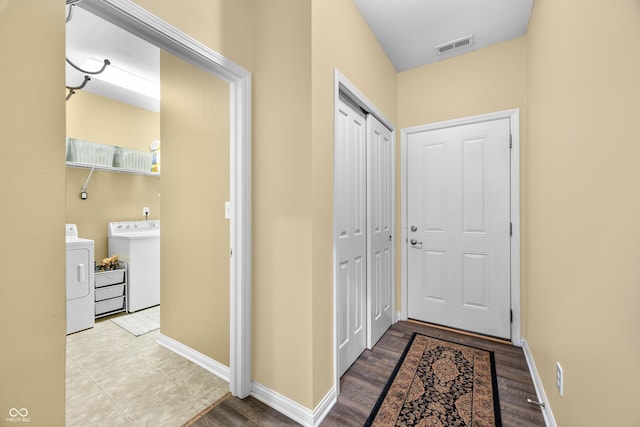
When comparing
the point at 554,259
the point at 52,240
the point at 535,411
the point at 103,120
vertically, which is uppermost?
the point at 103,120

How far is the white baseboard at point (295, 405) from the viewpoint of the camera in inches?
58.4

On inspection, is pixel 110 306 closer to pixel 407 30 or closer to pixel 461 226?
pixel 461 226

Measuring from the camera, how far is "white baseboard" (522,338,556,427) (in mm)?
1457

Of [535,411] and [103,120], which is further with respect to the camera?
[103,120]

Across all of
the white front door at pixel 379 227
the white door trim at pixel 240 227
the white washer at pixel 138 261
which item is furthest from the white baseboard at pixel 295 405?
the white washer at pixel 138 261

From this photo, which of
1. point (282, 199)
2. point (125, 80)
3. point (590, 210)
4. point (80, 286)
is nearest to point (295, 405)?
point (282, 199)

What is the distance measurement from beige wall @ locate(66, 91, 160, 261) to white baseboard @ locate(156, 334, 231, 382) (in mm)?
1851

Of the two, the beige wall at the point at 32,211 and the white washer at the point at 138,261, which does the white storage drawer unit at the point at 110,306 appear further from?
the beige wall at the point at 32,211

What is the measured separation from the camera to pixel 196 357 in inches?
82.3

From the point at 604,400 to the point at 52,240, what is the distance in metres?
1.84

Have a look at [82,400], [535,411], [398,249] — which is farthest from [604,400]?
[82,400]

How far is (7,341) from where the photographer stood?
727mm

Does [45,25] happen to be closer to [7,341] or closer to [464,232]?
[7,341]

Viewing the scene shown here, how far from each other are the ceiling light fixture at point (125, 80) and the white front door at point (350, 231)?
9.05 ft
